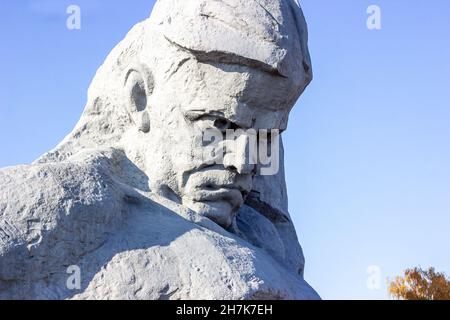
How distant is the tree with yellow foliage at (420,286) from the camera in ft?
47.3

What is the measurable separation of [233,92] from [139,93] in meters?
0.55

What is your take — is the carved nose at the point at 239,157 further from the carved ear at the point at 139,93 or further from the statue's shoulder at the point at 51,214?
the statue's shoulder at the point at 51,214

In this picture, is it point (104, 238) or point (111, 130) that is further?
point (111, 130)

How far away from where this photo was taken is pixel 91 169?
3732 mm

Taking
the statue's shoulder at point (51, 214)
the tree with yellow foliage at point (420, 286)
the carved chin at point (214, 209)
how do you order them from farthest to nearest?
the tree with yellow foliage at point (420, 286) < the carved chin at point (214, 209) < the statue's shoulder at point (51, 214)

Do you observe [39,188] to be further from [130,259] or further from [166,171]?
[166,171]

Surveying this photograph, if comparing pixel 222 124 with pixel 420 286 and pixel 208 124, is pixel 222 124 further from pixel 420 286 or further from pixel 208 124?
pixel 420 286

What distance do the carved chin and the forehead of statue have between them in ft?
1.29

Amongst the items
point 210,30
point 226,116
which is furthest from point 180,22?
point 226,116

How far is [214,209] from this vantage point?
425 cm

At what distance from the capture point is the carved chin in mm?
4238

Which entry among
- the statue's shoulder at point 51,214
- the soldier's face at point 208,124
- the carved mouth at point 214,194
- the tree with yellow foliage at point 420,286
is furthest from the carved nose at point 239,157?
the tree with yellow foliage at point 420,286

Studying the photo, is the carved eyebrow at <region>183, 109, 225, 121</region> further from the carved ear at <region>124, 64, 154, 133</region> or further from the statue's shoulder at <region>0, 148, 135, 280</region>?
the statue's shoulder at <region>0, 148, 135, 280</region>

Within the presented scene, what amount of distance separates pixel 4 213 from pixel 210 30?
1297mm
